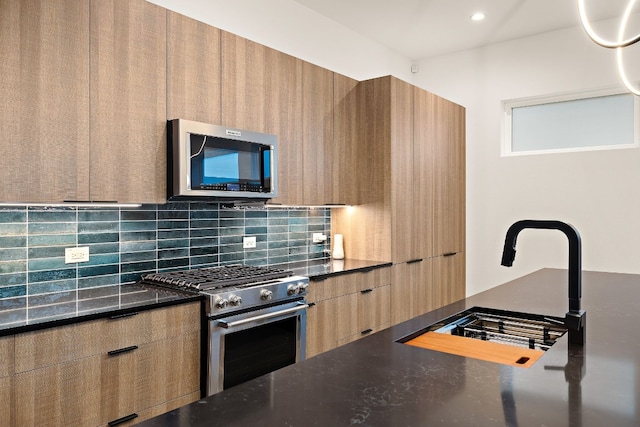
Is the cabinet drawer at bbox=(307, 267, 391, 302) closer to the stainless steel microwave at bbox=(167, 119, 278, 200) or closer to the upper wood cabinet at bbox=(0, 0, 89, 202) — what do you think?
the stainless steel microwave at bbox=(167, 119, 278, 200)

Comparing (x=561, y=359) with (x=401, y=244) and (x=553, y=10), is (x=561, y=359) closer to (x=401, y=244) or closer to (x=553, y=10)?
(x=401, y=244)

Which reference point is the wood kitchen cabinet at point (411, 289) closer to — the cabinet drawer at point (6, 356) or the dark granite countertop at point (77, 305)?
the dark granite countertop at point (77, 305)

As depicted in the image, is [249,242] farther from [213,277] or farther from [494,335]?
[494,335]

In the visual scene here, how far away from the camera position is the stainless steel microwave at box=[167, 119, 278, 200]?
8.64 ft

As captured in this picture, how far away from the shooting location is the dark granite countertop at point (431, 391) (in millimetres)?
963

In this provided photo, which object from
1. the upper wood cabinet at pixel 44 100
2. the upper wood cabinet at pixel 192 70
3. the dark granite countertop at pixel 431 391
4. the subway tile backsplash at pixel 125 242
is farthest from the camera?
the upper wood cabinet at pixel 192 70

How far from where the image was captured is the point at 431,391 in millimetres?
1111

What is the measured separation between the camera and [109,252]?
2.70m

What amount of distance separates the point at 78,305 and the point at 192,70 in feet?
4.62

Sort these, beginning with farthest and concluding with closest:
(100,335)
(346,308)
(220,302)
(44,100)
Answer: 1. (346,308)
2. (220,302)
3. (44,100)
4. (100,335)

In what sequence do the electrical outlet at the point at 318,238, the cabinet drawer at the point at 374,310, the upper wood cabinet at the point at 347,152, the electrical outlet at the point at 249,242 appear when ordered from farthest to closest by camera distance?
the electrical outlet at the point at 318,238 < the upper wood cabinet at the point at 347,152 < the cabinet drawer at the point at 374,310 < the electrical outlet at the point at 249,242

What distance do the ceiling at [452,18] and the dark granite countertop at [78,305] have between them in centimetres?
266

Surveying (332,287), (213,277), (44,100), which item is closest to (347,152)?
(332,287)

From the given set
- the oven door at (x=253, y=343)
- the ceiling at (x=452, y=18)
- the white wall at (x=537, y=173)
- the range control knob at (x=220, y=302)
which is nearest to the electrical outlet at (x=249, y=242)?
the oven door at (x=253, y=343)
